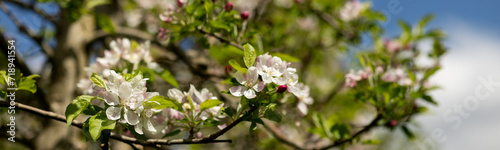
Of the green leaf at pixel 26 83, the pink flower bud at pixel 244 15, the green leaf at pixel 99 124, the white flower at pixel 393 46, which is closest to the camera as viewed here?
the green leaf at pixel 99 124

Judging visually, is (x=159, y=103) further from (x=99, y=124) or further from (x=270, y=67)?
(x=270, y=67)

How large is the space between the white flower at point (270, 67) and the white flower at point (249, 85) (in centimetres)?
2

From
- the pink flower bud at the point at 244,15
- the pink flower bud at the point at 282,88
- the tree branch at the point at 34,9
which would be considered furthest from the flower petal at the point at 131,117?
the tree branch at the point at 34,9

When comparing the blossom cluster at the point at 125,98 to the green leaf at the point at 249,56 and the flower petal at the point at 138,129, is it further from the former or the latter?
the green leaf at the point at 249,56

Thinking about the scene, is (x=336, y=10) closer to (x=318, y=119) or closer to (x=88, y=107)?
(x=318, y=119)

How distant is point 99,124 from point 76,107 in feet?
0.30

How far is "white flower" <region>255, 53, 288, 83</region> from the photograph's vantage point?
1105 mm

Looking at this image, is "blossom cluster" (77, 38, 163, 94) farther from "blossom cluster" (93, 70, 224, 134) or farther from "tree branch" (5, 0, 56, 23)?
"tree branch" (5, 0, 56, 23)

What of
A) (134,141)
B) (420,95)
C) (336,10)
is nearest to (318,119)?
(420,95)

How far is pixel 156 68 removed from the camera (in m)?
1.65

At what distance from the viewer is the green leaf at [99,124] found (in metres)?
0.99

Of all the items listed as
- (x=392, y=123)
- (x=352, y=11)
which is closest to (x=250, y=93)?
(x=392, y=123)

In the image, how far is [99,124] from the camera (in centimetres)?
102

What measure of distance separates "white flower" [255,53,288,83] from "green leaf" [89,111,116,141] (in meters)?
0.46
